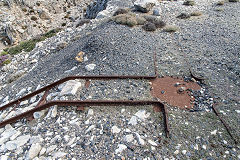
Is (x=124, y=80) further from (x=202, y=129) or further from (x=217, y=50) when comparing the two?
(x=217, y=50)

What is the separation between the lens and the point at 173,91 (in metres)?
6.25

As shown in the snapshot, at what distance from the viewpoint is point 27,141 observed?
15.9 feet

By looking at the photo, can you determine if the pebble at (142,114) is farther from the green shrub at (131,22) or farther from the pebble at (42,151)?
the green shrub at (131,22)

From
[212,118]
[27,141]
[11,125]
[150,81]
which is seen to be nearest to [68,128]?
[27,141]

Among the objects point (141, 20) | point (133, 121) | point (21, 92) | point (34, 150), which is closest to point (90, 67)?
point (21, 92)

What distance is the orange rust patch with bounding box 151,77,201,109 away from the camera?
5.75m

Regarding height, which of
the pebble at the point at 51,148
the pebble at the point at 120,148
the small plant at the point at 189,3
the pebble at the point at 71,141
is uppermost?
the pebble at the point at 120,148

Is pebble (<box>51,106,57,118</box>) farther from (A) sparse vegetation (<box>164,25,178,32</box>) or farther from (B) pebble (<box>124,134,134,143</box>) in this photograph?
(A) sparse vegetation (<box>164,25,178,32</box>)

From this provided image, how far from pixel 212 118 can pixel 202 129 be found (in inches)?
23.9

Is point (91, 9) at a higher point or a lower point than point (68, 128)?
lower

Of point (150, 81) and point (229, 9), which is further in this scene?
point (229, 9)

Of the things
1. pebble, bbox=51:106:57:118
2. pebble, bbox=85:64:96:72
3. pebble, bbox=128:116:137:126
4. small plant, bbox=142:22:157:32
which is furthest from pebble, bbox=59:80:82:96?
small plant, bbox=142:22:157:32

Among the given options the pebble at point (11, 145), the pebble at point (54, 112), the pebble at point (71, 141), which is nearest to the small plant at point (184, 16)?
the pebble at point (54, 112)

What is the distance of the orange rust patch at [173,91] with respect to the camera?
5.75 m
